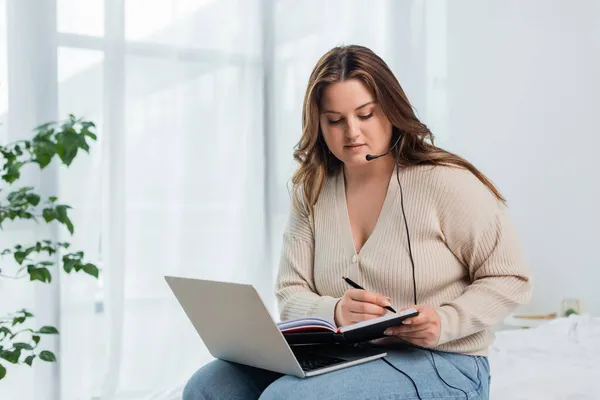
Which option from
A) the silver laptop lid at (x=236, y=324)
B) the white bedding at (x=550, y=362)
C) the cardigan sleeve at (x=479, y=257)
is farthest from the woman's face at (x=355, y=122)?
the white bedding at (x=550, y=362)

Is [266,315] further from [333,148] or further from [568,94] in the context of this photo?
[568,94]

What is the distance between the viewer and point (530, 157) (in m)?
3.04

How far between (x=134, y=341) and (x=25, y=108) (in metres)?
0.94

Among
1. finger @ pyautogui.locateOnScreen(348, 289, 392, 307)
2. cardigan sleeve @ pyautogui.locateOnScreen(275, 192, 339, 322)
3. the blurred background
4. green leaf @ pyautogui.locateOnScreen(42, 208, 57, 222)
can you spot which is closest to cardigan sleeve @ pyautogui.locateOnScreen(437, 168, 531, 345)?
finger @ pyautogui.locateOnScreen(348, 289, 392, 307)

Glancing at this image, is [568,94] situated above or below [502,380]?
above

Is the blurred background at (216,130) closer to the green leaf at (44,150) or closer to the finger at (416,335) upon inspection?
the green leaf at (44,150)

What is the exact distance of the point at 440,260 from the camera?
1403 millimetres

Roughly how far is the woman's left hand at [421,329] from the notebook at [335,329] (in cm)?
2

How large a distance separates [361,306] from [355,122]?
39cm

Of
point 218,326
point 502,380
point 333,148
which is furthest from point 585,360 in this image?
point 218,326

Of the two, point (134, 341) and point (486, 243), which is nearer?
point (486, 243)

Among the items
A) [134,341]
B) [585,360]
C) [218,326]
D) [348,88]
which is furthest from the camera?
[134,341]

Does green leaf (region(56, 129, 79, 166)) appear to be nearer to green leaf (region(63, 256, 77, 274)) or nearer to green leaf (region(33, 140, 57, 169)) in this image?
green leaf (region(33, 140, 57, 169))

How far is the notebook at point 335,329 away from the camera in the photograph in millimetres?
1214
